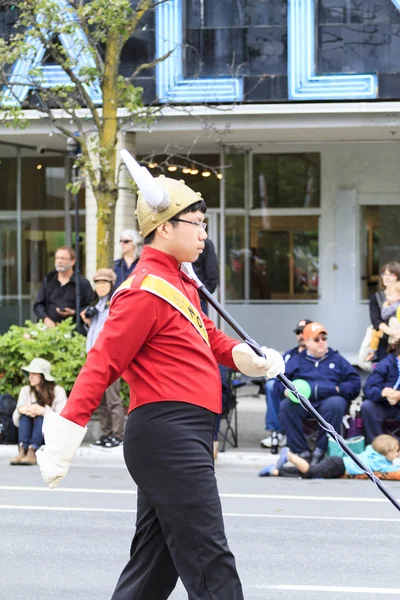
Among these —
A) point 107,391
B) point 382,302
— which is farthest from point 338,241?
point 107,391

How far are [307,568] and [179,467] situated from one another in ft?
8.76

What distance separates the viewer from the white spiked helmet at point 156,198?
14.2 ft

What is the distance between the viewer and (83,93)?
41.2 feet

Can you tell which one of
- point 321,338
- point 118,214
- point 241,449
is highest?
point 118,214

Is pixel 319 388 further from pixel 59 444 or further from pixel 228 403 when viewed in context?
pixel 59 444

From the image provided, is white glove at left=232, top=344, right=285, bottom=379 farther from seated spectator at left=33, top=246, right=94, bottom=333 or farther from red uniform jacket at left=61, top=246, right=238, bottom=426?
seated spectator at left=33, top=246, right=94, bottom=333

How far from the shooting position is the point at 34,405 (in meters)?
11.2

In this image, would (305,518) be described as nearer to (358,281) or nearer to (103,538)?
(103,538)

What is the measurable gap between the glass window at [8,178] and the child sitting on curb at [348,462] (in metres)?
9.29

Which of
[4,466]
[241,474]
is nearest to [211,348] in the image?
[241,474]

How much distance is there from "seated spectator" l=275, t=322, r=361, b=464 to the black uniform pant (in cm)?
630

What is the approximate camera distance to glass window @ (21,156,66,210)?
726 inches

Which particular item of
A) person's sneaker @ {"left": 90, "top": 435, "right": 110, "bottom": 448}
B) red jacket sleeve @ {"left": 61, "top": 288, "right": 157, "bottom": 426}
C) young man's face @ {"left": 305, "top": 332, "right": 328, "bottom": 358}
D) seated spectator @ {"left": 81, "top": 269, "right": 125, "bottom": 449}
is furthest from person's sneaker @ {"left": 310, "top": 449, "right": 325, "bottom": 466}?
red jacket sleeve @ {"left": 61, "top": 288, "right": 157, "bottom": 426}

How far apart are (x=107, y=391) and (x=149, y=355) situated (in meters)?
7.31
